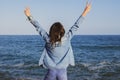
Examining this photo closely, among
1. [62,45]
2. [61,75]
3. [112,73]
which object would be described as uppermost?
[62,45]

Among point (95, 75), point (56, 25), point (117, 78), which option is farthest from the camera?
point (95, 75)

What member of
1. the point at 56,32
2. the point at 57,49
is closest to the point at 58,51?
the point at 57,49

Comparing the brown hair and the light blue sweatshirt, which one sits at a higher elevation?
the brown hair

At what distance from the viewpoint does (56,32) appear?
19.3 feet

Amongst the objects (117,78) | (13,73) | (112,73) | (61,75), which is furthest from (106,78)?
(61,75)

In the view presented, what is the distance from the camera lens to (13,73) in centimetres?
2012

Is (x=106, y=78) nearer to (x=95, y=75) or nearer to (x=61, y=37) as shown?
(x=95, y=75)

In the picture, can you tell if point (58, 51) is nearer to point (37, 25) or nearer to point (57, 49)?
point (57, 49)

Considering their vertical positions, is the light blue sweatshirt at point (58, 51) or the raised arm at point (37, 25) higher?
the raised arm at point (37, 25)

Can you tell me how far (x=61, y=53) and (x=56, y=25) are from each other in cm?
48

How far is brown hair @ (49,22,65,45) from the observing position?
5.89 m

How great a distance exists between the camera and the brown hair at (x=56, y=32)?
19.3 ft

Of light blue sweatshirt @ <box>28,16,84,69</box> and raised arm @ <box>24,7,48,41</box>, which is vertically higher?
raised arm @ <box>24,7,48,41</box>

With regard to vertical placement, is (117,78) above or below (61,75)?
below
